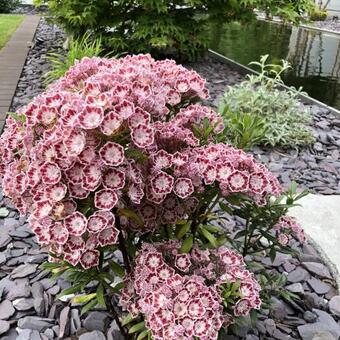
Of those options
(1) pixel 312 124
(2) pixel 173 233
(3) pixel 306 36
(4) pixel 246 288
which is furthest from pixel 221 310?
(3) pixel 306 36

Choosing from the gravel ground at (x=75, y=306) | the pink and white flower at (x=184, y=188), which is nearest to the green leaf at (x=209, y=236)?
the pink and white flower at (x=184, y=188)

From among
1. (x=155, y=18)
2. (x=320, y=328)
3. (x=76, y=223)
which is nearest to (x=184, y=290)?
(x=76, y=223)

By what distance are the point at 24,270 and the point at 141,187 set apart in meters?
1.03

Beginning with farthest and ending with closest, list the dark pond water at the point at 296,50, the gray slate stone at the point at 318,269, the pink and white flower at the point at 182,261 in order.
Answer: the dark pond water at the point at 296,50 < the gray slate stone at the point at 318,269 < the pink and white flower at the point at 182,261

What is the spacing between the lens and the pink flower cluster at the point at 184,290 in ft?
4.26

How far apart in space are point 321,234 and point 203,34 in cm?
433

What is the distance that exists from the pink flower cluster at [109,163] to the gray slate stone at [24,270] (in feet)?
2.20

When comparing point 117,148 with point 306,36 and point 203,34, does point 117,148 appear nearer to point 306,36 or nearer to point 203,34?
point 203,34

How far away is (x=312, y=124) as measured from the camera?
438cm

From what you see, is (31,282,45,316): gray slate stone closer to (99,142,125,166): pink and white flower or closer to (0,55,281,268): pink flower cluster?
(0,55,281,268): pink flower cluster

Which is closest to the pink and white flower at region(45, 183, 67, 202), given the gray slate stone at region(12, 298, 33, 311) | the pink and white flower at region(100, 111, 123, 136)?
the pink and white flower at region(100, 111, 123, 136)

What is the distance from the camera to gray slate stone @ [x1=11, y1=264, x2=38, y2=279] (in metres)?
2.13

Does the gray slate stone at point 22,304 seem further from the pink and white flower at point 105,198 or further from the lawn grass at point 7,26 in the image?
the lawn grass at point 7,26

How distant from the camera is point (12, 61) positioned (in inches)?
245
